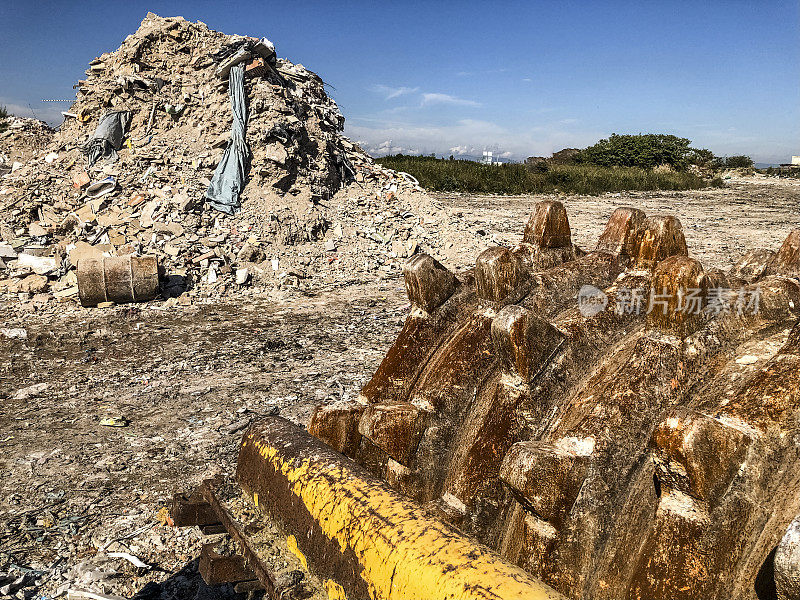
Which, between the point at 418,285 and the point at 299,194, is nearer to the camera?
the point at 418,285

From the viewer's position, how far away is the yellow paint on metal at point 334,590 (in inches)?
81.8

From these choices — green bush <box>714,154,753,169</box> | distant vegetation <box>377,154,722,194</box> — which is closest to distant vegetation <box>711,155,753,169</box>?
green bush <box>714,154,753,169</box>

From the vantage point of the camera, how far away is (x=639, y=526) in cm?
170

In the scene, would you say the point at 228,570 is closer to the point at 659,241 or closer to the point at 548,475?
the point at 548,475

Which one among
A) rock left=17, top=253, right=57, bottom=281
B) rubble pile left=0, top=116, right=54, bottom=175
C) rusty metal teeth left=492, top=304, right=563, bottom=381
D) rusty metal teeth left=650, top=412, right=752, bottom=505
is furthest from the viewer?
rubble pile left=0, top=116, right=54, bottom=175

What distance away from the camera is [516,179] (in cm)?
2678

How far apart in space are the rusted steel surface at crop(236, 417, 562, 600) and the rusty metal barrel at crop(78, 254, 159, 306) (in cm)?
699

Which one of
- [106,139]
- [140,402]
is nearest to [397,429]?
[140,402]

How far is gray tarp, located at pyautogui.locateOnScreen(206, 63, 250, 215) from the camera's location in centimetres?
1153

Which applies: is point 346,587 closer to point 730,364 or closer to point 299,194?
point 730,364

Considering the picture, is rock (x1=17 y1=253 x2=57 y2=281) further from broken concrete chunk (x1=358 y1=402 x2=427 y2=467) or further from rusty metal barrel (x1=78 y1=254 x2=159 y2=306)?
broken concrete chunk (x1=358 y1=402 x2=427 y2=467)

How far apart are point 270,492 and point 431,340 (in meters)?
0.93

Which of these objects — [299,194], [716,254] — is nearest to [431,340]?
[299,194]

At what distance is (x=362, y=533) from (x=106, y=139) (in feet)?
41.0
